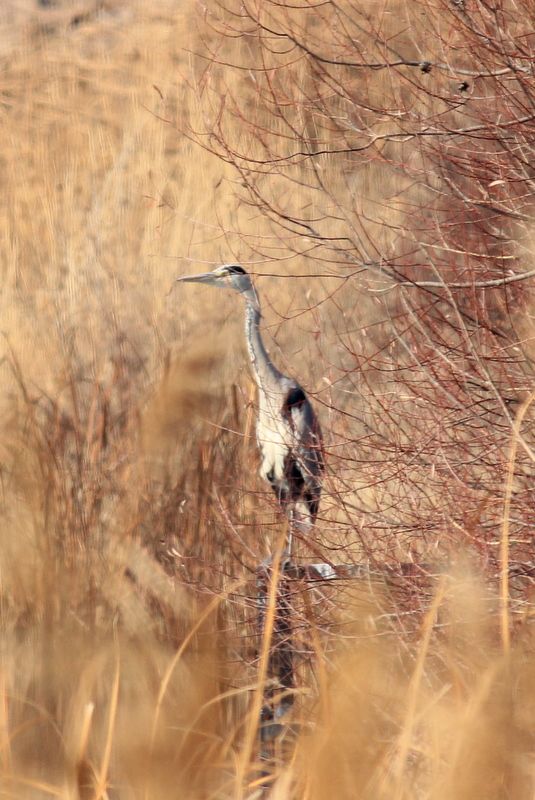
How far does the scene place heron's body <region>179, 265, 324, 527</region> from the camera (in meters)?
4.55

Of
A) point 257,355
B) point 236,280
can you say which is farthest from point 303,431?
point 236,280

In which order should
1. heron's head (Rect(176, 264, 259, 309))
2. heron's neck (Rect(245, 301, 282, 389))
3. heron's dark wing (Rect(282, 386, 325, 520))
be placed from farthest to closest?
1. heron's head (Rect(176, 264, 259, 309))
2. heron's neck (Rect(245, 301, 282, 389))
3. heron's dark wing (Rect(282, 386, 325, 520))

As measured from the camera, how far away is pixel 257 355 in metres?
5.02

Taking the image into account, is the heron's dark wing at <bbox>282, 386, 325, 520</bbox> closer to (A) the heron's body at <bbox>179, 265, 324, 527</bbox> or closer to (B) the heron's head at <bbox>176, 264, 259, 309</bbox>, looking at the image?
(A) the heron's body at <bbox>179, 265, 324, 527</bbox>

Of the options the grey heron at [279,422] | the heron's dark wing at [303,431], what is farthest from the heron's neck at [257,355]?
the heron's dark wing at [303,431]

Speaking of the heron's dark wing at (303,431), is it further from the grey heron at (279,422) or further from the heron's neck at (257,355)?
the heron's neck at (257,355)

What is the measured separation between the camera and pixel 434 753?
1490 millimetres

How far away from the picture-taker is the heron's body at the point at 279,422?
4555mm

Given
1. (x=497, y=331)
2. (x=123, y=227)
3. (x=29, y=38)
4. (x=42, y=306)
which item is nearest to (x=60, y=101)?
(x=29, y=38)

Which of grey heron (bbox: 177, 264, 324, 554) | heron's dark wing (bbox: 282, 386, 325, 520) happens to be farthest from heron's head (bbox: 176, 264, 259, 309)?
heron's dark wing (bbox: 282, 386, 325, 520)

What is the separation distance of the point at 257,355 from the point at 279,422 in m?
0.43

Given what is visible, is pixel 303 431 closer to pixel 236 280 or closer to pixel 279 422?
pixel 279 422

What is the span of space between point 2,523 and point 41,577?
14 centimetres

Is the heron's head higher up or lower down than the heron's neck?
higher up
